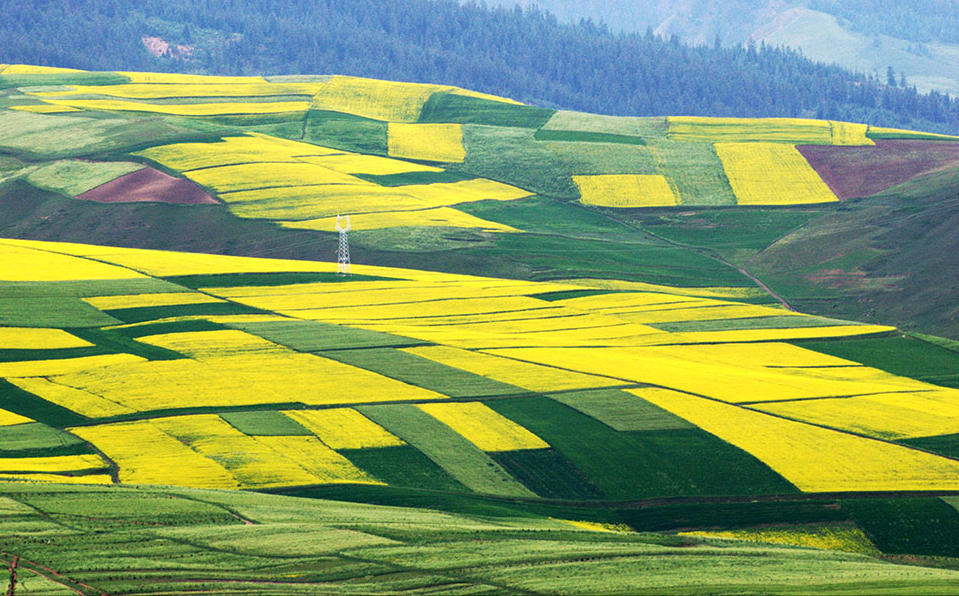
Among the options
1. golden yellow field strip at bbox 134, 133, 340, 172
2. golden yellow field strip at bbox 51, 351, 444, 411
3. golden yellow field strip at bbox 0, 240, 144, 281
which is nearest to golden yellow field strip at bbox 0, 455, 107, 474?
golden yellow field strip at bbox 51, 351, 444, 411

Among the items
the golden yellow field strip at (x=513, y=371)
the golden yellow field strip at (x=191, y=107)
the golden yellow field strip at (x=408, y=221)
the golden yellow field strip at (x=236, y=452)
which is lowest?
the golden yellow field strip at (x=236, y=452)

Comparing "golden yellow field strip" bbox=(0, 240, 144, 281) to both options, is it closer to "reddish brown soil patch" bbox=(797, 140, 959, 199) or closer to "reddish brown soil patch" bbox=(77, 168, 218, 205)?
"reddish brown soil patch" bbox=(77, 168, 218, 205)

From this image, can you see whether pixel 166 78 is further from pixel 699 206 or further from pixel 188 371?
pixel 188 371

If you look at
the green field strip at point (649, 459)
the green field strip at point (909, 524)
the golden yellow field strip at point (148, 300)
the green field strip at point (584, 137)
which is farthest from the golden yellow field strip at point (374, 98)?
the green field strip at point (909, 524)

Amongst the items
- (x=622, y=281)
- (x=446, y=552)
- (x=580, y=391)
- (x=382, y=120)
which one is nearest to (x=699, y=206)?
(x=622, y=281)

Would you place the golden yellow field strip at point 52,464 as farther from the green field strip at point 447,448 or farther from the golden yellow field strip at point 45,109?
the golden yellow field strip at point 45,109
